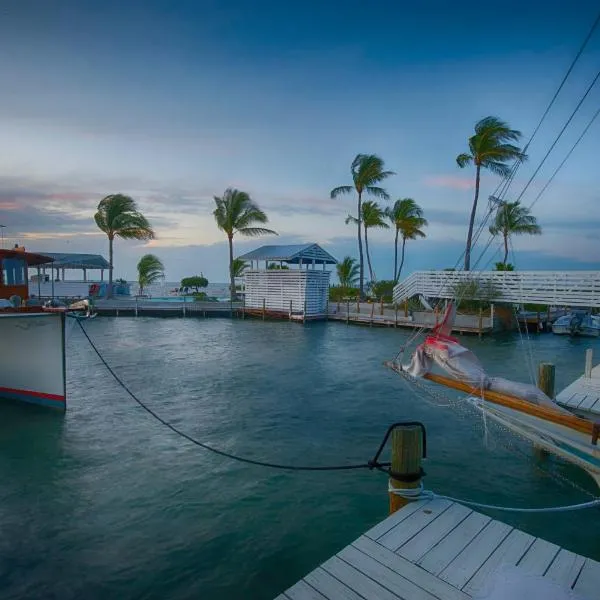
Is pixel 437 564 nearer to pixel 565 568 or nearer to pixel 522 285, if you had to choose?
pixel 565 568

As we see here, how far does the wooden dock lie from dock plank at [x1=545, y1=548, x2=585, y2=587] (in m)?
6.46

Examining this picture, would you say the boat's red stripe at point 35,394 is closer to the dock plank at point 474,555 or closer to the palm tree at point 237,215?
the dock plank at point 474,555

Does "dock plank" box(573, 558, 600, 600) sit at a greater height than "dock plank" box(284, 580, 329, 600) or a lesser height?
lesser

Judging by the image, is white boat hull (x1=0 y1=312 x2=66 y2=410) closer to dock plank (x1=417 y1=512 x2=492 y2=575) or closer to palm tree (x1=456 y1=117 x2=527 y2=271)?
dock plank (x1=417 y1=512 x2=492 y2=575)

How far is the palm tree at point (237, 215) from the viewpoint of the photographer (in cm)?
4794

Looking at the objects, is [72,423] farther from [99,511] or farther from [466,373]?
[466,373]

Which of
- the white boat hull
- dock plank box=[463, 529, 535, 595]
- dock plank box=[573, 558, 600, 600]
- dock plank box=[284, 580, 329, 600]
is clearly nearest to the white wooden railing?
the white boat hull

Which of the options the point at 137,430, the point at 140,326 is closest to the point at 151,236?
the point at 140,326

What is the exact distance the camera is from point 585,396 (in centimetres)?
1094

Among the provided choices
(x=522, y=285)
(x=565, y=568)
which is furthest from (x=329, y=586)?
(x=522, y=285)

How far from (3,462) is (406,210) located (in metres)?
45.4

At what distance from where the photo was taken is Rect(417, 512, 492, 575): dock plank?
437 cm

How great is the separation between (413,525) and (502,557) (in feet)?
3.10

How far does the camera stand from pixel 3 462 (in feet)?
32.5
